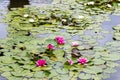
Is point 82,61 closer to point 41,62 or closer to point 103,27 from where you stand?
point 41,62


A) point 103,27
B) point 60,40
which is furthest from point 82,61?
point 103,27

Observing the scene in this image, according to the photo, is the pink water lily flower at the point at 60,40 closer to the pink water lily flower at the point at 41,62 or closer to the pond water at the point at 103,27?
the pond water at the point at 103,27

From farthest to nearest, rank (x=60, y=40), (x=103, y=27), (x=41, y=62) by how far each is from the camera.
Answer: (x=103, y=27), (x=60, y=40), (x=41, y=62)

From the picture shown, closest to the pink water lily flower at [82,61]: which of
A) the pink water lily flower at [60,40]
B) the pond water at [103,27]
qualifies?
the pond water at [103,27]

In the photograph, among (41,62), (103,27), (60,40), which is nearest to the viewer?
(41,62)

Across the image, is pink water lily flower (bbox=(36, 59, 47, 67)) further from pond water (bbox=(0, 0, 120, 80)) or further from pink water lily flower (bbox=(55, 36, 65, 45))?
pink water lily flower (bbox=(55, 36, 65, 45))

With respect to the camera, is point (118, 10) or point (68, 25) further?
point (118, 10)

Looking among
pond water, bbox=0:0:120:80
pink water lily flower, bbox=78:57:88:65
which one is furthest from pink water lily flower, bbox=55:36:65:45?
pink water lily flower, bbox=78:57:88:65

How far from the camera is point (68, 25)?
12.2ft

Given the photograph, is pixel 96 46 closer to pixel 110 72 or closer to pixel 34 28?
pixel 110 72

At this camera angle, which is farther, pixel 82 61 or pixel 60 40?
pixel 60 40

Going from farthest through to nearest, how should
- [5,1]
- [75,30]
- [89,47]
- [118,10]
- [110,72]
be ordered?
[5,1], [118,10], [75,30], [89,47], [110,72]

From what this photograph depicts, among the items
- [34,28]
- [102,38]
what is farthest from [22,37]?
[102,38]

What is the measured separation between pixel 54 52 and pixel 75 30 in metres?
0.73
